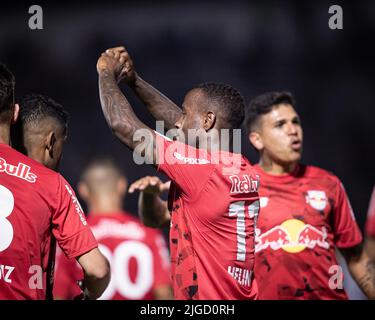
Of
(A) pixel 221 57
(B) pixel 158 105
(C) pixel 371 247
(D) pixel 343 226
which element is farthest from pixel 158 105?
(A) pixel 221 57

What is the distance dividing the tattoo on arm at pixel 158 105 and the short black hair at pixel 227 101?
52 centimetres

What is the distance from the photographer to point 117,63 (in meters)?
3.74

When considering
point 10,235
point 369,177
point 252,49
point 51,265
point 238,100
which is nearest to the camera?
point 10,235

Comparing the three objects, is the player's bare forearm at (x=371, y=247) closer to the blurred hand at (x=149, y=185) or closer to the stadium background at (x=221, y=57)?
the blurred hand at (x=149, y=185)

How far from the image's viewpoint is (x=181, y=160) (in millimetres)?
3430

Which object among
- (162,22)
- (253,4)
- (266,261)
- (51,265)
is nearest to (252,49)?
(253,4)

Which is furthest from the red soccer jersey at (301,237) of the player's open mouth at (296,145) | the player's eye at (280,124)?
the player's eye at (280,124)

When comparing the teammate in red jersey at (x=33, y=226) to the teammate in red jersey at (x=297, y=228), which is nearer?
the teammate in red jersey at (x=33, y=226)

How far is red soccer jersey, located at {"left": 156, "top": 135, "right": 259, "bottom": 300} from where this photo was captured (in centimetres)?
342

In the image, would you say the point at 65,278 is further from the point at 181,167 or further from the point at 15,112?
the point at 181,167

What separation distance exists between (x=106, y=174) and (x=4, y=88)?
2.82m

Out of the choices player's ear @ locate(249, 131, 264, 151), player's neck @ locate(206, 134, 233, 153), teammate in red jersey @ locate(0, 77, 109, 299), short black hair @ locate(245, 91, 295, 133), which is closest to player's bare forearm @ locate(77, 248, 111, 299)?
teammate in red jersey @ locate(0, 77, 109, 299)

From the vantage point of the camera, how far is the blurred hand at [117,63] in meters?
3.61
